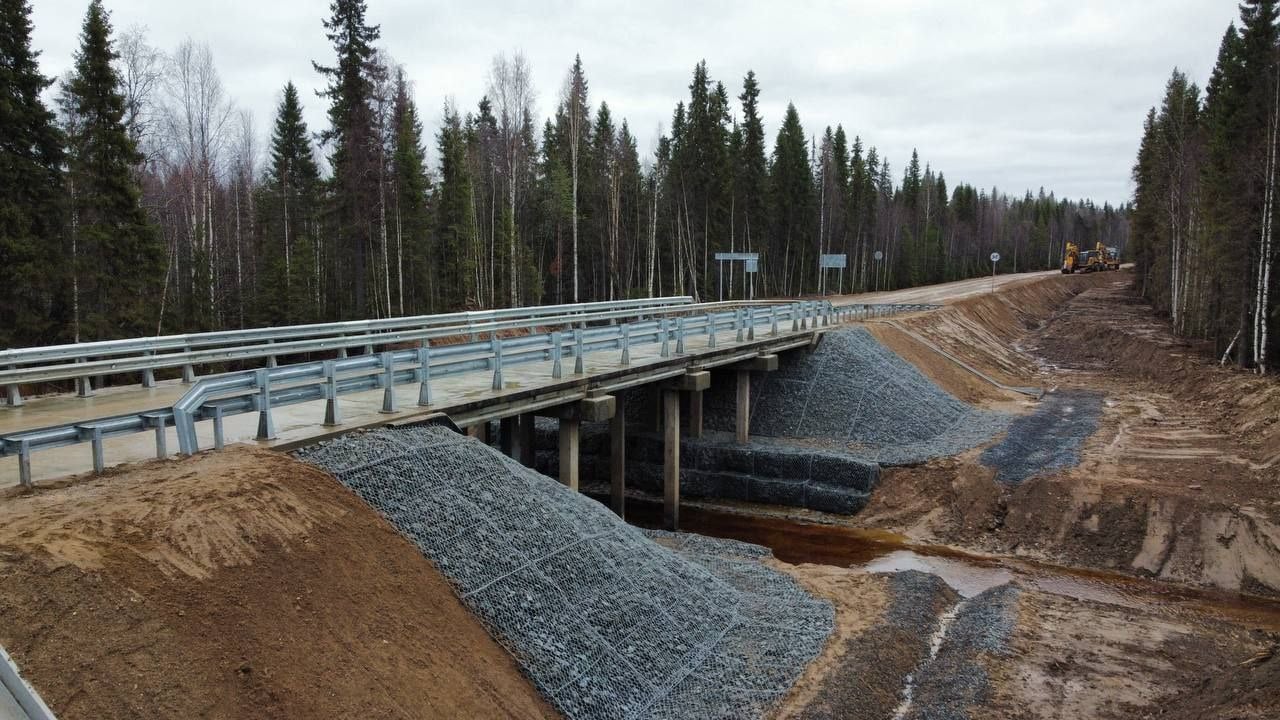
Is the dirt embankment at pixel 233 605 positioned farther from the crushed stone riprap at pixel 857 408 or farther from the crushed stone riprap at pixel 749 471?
the crushed stone riprap at pixel 857 408

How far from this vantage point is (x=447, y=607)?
28.0 ft

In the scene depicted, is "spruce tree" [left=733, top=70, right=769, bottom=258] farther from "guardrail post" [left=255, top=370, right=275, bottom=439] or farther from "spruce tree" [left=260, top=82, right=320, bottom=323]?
"guardrail post" [left=255, top=370, right=275, bottom=439]

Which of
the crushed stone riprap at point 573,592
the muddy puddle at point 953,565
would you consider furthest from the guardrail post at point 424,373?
the muddy puddle at point 953,565

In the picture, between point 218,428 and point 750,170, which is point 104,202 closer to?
point 218,428

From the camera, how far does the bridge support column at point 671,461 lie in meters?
20.3

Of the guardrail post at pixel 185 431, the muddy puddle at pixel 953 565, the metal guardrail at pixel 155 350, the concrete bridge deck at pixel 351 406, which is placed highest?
the metal guardrail at pixel 155 350

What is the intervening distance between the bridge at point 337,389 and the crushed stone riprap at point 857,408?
1988 mm

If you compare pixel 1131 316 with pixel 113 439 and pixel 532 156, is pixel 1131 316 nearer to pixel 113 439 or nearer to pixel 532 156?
pixel 532 156

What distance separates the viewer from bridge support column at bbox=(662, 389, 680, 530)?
2028 centimetres

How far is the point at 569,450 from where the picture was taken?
15969mm

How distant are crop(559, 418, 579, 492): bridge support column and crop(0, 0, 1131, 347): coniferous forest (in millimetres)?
16348

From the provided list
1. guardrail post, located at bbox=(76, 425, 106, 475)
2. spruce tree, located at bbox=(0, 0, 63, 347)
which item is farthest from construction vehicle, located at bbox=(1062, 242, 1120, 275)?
guardrail post, located at bbox=(76, 425, 106, 475)

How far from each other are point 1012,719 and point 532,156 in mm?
50839

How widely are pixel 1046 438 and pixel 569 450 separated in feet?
50.8
